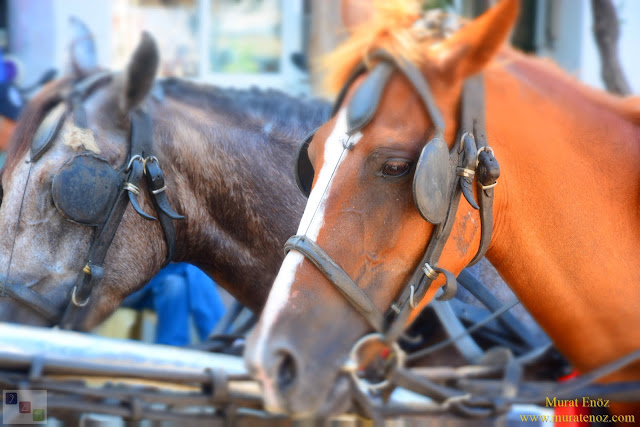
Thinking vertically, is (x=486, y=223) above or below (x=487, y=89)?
below

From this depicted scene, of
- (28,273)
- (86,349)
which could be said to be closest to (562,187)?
(86,349)

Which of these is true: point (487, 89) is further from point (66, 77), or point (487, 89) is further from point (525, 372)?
point (66, 77)

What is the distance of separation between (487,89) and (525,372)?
1031 millimetres

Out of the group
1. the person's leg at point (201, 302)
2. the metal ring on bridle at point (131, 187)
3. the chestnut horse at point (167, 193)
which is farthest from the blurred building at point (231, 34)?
the metal ring on bridle at point (131, 187)

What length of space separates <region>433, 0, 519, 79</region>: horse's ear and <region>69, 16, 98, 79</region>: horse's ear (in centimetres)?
137

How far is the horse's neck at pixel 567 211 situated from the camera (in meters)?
1.41

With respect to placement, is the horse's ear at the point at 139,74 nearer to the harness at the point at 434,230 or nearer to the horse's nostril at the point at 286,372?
the harness at the point at 434,230

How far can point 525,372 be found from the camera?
6.61 ft

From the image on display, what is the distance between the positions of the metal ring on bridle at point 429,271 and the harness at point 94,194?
921mm

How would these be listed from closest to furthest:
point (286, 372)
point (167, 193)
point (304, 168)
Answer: point (286, 372)
point (304, 168)
point (167, 193)

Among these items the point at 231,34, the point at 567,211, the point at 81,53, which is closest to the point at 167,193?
the point at 81,53

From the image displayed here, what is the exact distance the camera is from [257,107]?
2.23 meters

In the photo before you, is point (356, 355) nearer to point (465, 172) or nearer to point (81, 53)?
point (465, 172)
